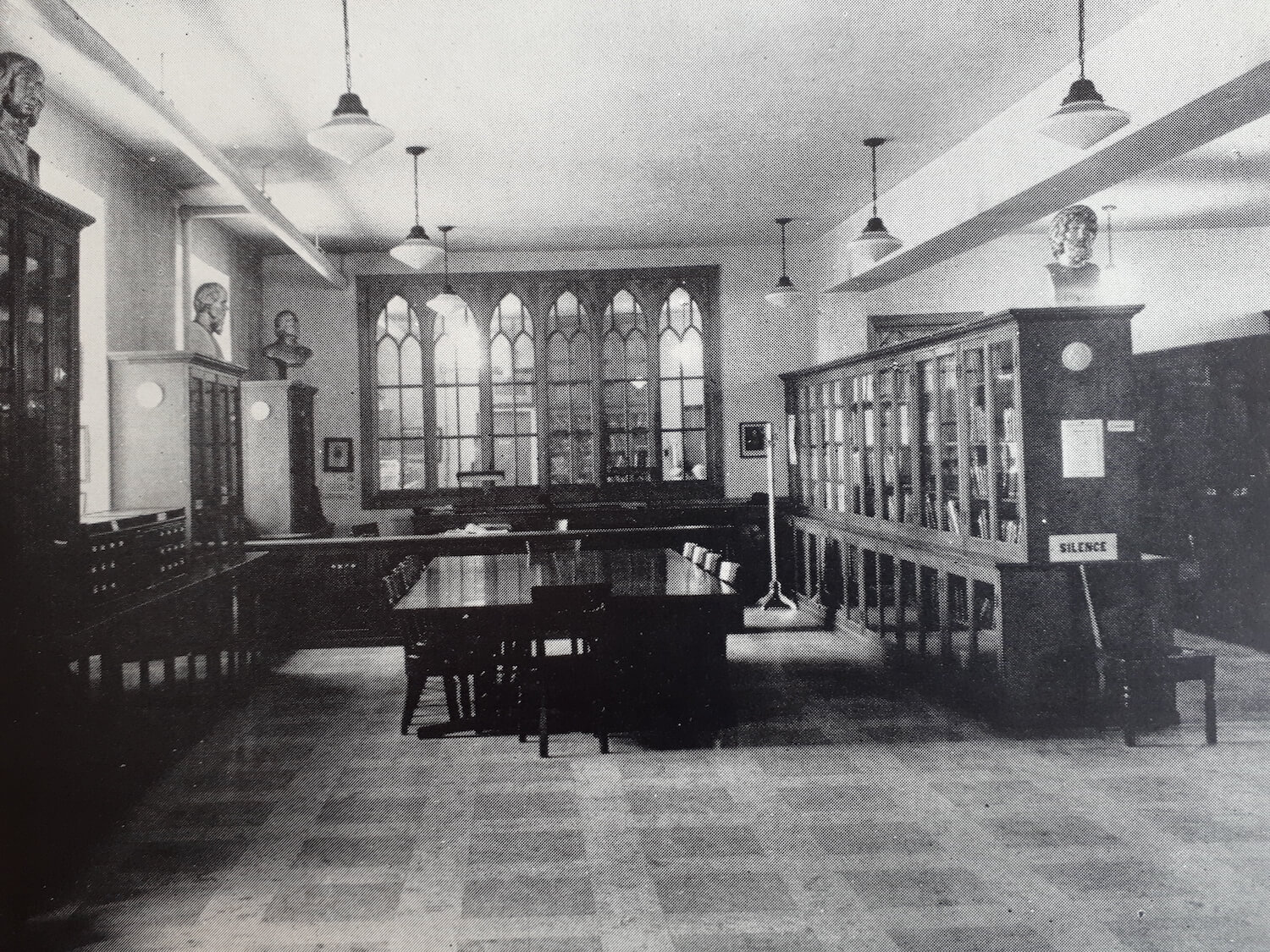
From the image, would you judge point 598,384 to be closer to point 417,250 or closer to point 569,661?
point 417,250

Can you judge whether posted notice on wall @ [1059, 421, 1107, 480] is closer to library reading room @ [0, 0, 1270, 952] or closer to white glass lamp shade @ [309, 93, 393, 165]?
library reading room @ [0, 0, 1270, 952]

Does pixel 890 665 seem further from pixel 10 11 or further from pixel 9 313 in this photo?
pixel 10 11

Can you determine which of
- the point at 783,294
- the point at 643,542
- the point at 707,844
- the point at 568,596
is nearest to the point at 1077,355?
the point at 568,596

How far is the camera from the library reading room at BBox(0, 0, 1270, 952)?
3809mm

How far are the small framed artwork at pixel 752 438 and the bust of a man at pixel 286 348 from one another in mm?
4879

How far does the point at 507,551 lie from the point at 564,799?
375 centimetres

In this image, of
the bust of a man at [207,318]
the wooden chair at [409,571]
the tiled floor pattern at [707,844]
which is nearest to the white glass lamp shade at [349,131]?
the wooden chair at [409,571]

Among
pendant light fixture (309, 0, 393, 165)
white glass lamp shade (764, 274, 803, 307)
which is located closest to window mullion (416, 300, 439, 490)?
white glass lamp shade (764, 274, 803, 307)

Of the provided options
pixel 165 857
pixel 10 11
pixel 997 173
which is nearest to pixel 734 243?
pixel 997 173

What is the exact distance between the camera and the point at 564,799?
4.62m

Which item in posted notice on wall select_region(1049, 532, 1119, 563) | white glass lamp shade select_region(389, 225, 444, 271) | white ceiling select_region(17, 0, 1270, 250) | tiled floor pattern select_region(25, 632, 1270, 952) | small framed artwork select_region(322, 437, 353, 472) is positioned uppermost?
white ceiling select_region(17, 0, 1270, 250)

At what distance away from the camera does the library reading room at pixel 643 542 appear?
12.5ft

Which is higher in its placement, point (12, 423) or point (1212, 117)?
point (1212, 117)

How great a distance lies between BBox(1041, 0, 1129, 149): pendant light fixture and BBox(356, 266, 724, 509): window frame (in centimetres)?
686
